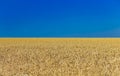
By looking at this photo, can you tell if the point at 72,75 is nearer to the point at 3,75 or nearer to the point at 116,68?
the point at 116,68

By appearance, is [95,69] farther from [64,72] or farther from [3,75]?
[3,75]

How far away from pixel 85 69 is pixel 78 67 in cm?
45

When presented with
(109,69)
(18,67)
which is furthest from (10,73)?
(109,69)

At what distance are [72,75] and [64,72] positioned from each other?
42 centimetres

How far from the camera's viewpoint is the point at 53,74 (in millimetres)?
8836

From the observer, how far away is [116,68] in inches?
379

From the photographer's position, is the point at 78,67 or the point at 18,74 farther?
the point at 78,67

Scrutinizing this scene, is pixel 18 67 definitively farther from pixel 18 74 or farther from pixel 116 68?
pixel 116 68


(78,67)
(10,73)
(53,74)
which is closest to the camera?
(53,74)

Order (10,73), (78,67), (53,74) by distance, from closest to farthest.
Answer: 1. (53,74)
2. (10,73)
3. (78,67)

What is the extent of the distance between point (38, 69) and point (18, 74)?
109cm

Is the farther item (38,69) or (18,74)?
(38,69)

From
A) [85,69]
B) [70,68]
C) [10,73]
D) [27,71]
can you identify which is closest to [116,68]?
[85,69]

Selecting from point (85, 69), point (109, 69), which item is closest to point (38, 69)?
point (85, 69)
